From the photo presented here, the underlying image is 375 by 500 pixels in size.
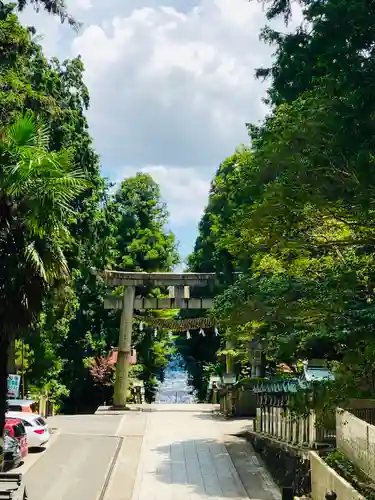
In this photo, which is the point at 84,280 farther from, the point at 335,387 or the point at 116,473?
the point at 335,387

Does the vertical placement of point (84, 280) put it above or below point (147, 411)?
above

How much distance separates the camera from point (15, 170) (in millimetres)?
11758

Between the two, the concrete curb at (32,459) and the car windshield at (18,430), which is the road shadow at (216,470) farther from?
the car windshield at (18,430)

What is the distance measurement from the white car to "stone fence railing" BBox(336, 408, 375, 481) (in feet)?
37.8

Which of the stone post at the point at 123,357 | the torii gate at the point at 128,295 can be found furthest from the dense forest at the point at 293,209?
the stone post at the point at 123,357

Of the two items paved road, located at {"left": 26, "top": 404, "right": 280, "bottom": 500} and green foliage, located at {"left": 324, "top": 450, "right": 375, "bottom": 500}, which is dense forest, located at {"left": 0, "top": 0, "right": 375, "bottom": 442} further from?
paved road, located at {"left": 26, "top": 404, "right": 280, "bottom": 500}

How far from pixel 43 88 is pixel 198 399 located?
3189 centimetres

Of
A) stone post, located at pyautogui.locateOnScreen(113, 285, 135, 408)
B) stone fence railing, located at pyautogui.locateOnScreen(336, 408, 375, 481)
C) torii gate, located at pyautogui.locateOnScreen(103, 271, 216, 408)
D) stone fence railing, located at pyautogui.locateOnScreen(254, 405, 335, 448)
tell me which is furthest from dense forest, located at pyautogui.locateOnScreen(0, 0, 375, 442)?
stone post, located at pyautogui.locateOnScreen(113, 285, 135, 408)

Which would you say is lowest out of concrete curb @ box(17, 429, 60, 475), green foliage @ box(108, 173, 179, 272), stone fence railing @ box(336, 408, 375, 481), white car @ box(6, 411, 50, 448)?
concrete curb @ box(17, 429, 60, 475)

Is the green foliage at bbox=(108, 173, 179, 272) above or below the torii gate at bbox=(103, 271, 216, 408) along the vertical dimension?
above

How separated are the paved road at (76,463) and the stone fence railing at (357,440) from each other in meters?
6.30

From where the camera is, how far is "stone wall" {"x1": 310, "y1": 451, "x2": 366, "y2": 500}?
371 inches

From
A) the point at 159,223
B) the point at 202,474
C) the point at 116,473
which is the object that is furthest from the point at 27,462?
the point at 159,223

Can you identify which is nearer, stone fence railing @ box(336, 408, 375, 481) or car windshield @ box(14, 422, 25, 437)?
stone fence railing @ box(336, 408, 375, 481)
